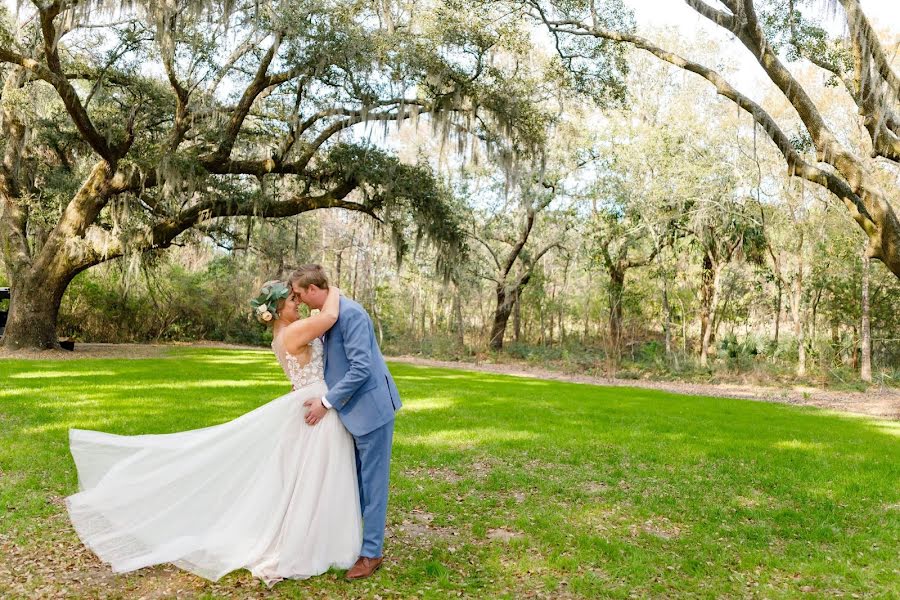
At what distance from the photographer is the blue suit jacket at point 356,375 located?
371 centimetres

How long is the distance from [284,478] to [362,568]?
67 centimetres

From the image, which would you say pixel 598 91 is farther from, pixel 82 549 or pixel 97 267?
pixel 97 267

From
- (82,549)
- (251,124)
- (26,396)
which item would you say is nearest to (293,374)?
(82,549)

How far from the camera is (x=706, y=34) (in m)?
24.8

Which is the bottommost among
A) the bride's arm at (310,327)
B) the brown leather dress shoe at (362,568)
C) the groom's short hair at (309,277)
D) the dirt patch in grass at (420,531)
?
the dirt patch in grass at (420,531)

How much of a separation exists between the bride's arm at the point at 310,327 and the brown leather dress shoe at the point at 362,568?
1259 millimetres

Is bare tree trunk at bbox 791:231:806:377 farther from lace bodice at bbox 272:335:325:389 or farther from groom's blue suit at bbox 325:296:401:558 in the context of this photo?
lace bodice at bbox 272:335:325:389

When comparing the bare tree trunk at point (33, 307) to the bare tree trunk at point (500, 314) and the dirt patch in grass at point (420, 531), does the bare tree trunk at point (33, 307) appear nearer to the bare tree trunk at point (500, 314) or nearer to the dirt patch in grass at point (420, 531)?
the bare tree trunk at point (500, 314)

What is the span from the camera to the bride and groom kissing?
146 inches

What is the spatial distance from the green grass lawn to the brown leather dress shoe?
0.21ft

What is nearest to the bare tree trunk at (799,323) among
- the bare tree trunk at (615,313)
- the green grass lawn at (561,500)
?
the bare tree trunk at (615,313)

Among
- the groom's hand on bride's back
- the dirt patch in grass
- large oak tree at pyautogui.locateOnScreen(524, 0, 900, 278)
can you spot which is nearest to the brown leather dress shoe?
the dirt patch in grass

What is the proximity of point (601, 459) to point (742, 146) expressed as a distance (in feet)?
48.8

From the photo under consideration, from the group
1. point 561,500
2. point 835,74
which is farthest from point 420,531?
point 835,74
